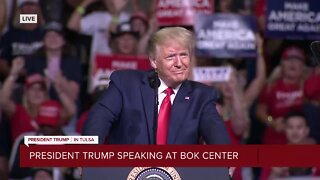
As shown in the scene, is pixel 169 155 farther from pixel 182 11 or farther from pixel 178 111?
pixel 182 11

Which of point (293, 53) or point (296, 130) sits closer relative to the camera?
point (296, 130)

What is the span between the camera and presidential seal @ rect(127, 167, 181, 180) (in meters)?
2.94

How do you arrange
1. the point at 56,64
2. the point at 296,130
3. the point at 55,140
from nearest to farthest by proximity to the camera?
the point at 55,140
the point at 296,130
the point at 56,64

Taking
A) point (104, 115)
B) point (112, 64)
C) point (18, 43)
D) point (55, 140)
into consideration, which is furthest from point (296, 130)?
point (104, 115)

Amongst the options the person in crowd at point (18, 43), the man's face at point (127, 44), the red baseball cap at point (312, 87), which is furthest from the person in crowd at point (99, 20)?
the red baseball cap at point (312, 87)

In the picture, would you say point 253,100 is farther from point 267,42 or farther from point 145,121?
point 145,121

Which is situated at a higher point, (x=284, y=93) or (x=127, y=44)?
(x=127, y=44)

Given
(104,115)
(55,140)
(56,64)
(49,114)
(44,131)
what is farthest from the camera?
(56,64)

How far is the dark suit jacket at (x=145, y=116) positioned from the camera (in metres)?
2.99

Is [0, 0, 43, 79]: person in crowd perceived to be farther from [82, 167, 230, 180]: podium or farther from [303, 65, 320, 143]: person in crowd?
[82, 167, 230, 180]: podium

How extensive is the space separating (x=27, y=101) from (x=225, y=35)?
101 cm

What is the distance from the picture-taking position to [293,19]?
4738 mm

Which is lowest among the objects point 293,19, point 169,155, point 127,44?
point 169,155

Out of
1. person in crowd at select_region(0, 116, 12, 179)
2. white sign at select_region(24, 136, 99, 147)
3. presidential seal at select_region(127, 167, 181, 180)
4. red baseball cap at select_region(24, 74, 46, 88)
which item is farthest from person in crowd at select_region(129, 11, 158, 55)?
presidential seal at select_region(127, 167, 181, 180)
